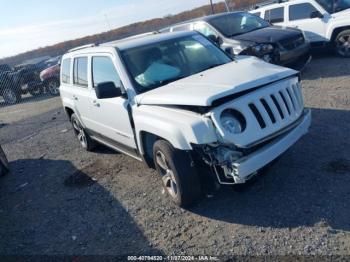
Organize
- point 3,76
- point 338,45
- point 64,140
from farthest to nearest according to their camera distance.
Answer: point 3,76 → point 338,45 → point 64,140

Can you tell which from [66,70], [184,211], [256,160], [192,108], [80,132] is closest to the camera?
[256,160]

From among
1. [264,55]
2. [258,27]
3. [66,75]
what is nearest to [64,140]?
[66,75]

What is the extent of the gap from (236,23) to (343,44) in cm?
288

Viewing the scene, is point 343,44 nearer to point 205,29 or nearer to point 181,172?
point 205,29

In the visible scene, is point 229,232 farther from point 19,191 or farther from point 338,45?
point 338,45

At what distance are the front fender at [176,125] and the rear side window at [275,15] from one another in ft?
27.7

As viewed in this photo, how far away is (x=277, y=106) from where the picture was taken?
4098 millimetres

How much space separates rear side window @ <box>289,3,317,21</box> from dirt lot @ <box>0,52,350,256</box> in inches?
174

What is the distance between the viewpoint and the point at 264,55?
30.3 feet

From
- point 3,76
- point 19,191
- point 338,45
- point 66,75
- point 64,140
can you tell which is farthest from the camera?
point 3,76

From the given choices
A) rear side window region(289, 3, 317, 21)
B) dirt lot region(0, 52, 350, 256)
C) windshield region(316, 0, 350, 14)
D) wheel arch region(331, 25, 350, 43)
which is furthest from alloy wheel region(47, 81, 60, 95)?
wheel arch region(331, 25, 350, 43)

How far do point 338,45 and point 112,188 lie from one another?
772cm

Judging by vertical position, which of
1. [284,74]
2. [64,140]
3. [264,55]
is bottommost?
[64,140]

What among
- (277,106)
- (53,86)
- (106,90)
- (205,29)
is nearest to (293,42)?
(205,29)
